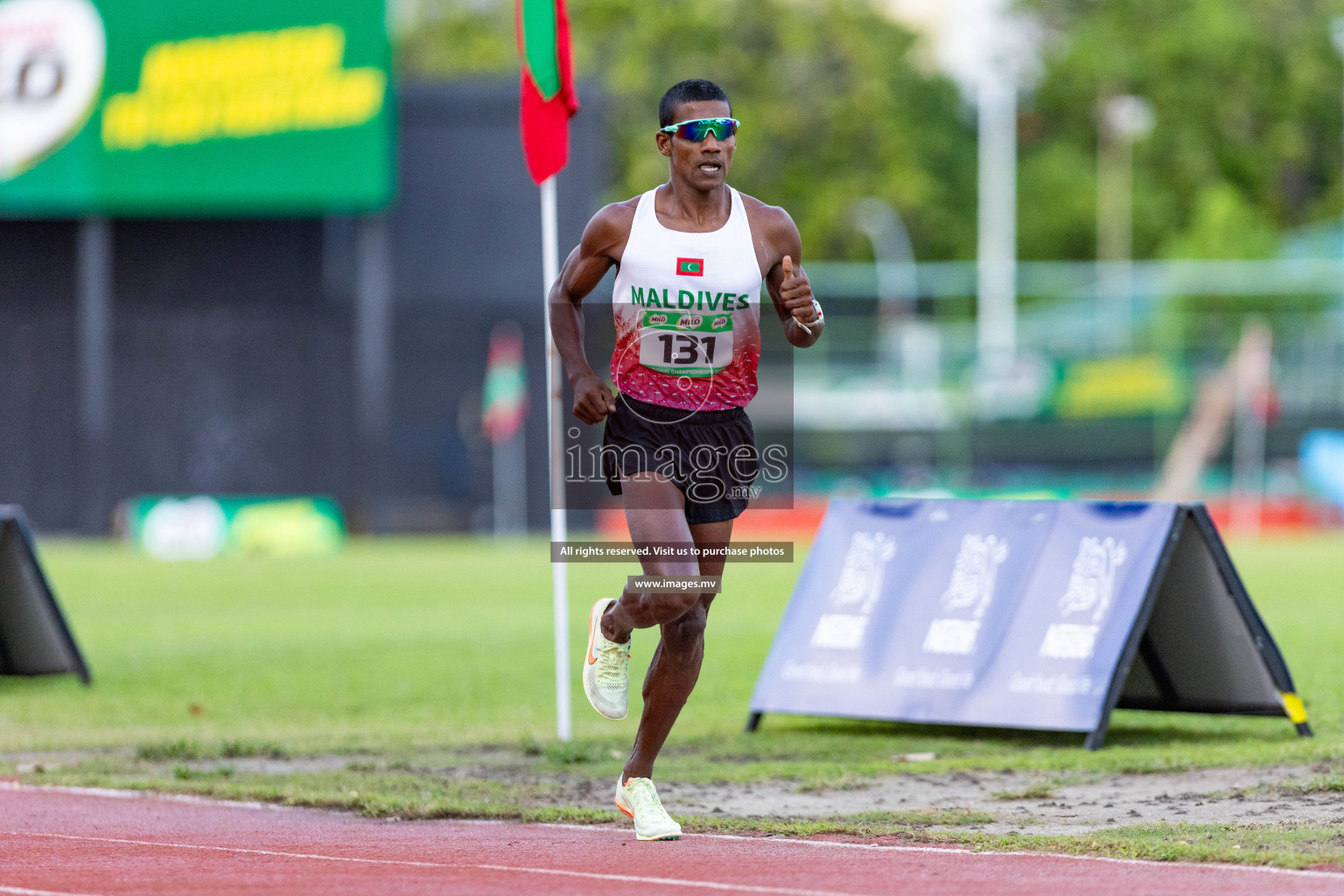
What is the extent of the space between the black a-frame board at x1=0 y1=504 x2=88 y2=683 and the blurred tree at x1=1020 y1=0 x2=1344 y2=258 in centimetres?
5591

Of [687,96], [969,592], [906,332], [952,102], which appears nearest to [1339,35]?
[906,332]

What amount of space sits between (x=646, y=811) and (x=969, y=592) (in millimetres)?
3751

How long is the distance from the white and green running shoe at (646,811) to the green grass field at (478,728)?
0.40 metres

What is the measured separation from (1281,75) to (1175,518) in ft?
208

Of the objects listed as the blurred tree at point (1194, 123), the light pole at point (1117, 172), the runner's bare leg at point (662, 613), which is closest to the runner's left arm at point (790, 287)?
the runner's bare leg at point (662, 613)

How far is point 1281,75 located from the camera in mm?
68500

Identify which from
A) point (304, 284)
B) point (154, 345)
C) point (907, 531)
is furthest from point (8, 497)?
point (907, 531)

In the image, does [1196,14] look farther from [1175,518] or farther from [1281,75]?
[1175,518]

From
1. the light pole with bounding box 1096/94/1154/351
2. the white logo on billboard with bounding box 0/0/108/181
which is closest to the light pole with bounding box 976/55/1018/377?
the light pole with bounding box 1096/94/1154/351

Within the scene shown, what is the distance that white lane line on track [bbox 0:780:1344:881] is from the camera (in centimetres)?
617

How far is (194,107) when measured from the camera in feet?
112

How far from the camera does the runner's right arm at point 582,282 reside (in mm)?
6901

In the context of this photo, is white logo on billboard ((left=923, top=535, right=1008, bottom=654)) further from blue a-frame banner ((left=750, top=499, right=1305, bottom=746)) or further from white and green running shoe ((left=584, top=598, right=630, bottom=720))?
white and green running shoe ((left=584, top=598, right=630, bottom=720))

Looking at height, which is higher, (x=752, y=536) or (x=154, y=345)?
(x=154, y=345)
